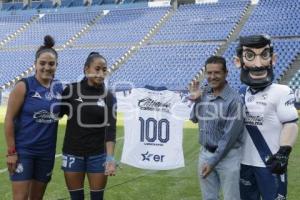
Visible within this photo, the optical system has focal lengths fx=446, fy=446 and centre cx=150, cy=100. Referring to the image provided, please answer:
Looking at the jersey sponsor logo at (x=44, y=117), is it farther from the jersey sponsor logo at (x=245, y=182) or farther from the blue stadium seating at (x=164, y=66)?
the blue stadium seating at (x=164, y=66)

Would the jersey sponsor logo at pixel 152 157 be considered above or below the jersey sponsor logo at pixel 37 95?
below

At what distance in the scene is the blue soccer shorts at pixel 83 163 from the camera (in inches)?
155

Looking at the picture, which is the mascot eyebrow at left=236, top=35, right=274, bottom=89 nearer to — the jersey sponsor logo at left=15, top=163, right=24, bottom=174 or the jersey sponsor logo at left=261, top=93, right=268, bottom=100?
the jersey sponsor logo at left=261, top=93, right=268, bottom=100

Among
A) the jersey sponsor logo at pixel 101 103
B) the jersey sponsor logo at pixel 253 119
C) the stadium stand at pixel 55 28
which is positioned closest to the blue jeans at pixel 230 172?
the jersey sponsor logo at pixel 253 119

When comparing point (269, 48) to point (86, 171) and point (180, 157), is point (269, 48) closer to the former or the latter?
point (86, 171)

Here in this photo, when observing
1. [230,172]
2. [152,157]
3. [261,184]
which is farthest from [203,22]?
[261,184]

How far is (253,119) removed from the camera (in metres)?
3.62

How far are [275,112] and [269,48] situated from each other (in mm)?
545

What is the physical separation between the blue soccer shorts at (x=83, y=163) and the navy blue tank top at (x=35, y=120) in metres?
0.22

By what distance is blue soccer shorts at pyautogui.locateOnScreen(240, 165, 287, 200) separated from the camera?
350 cm

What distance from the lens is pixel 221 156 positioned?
3.65m

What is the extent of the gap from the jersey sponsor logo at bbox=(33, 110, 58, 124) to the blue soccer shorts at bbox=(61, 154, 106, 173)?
345 millimetres

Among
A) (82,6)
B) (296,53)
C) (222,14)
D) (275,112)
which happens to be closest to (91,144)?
(275,112)

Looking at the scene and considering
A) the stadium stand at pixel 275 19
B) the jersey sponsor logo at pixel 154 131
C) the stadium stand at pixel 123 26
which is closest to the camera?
the jersey sponsor logo at pixel 154 131
